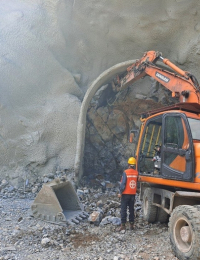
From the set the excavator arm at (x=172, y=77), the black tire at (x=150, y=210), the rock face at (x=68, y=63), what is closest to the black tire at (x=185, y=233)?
the black tire at (x=150, y=210)

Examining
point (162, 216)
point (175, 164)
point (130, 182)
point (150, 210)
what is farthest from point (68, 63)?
point (175, 164)

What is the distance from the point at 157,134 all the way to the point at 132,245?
6.59 feet

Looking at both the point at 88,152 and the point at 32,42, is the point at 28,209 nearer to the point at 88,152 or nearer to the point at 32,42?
the point at 88,152

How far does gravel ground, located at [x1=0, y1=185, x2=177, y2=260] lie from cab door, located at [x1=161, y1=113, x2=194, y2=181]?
3.01ft

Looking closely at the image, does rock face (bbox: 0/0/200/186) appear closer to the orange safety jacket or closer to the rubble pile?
the rubble pile

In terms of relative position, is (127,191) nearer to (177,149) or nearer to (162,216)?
(162,216)

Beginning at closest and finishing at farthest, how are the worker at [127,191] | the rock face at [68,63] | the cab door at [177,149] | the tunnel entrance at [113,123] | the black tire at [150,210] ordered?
the cab door at [177,149], the worker at [127,191], the black tire at [150,210], the rock face at [68,63], the tunnel entrance at [113,123]

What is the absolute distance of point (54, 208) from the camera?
15.7 feet

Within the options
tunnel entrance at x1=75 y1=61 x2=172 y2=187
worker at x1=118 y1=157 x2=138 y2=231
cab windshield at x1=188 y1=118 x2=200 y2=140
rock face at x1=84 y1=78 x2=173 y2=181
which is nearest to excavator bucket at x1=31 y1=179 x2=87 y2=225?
worker at x1=118 y1=157 x2=138 y2=231

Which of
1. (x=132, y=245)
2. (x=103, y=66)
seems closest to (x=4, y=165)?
(x=103, y=66)

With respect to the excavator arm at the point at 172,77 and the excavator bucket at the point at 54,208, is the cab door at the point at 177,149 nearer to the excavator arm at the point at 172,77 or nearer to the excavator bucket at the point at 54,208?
the excavator arm at the point at 172,77

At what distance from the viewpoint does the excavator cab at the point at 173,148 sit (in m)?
3.60

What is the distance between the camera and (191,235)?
2943 millimetres

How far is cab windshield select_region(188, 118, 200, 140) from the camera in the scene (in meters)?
3.67
